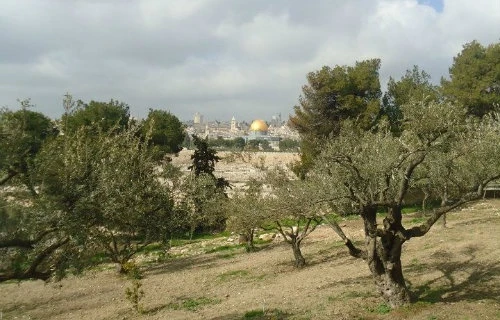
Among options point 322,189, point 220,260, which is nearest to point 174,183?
point 220,260

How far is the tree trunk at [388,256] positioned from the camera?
12.8m

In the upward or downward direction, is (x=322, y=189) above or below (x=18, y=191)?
below

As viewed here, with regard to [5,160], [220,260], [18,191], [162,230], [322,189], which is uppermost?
[5,160]

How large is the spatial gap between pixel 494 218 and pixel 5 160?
84.9ft

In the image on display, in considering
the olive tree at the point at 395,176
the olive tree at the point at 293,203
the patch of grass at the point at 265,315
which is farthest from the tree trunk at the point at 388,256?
the patch of grass at the point at 265,315

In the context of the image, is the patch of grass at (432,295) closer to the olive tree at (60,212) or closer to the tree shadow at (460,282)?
the tree shadow at (460,282)

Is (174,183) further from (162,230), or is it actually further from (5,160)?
(5,160)

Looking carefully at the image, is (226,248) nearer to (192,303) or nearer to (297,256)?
(297,256)

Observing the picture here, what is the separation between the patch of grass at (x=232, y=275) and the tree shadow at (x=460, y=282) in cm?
774

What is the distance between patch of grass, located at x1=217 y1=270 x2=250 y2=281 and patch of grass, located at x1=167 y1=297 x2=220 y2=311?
354cm

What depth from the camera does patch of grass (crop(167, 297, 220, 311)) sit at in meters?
17.0

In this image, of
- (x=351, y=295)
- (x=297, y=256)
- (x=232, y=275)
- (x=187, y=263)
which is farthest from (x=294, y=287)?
(x=187, y=263)

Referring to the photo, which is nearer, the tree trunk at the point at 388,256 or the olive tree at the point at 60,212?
the olive tree at the point at 60,212

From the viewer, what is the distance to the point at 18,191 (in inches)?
410
